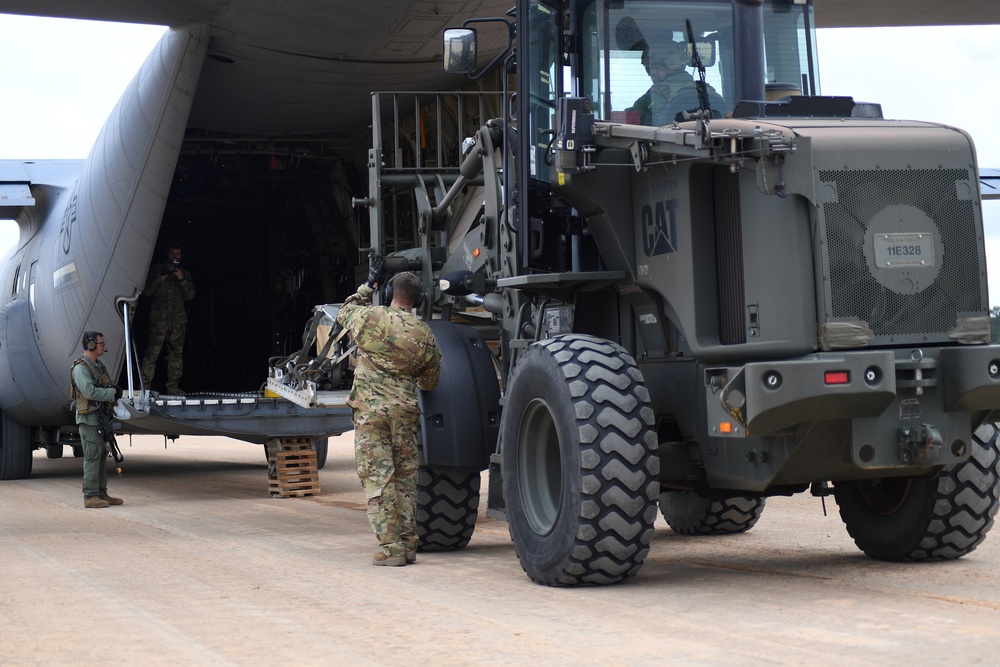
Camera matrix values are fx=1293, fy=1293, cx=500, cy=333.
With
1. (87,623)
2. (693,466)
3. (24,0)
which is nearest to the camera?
(87,623)

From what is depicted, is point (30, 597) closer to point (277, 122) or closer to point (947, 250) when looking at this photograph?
point (947, 250)

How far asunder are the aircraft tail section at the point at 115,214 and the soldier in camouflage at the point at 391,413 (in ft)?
15.0

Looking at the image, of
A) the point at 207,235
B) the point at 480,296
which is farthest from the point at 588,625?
the point at 207,235

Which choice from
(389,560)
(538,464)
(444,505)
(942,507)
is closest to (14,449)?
(444,505)

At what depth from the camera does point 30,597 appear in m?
6.48

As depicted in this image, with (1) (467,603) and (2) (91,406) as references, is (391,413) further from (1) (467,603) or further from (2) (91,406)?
(2) (91,406)

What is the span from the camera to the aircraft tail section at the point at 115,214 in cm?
1120

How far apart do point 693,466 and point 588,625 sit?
1.50 meters

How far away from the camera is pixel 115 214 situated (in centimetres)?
1194

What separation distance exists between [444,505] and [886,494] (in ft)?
8.63

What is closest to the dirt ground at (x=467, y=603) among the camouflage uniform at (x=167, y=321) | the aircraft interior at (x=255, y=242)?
the camouflage uniform at (x=167, y=321)

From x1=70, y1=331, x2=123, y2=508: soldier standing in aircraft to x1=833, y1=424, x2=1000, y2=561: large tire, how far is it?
754 centimetres

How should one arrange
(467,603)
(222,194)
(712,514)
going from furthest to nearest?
(222,194) → (712,514) → (467,603)

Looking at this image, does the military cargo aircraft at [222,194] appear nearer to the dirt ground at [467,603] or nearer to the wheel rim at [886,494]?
the dirt ground at [467,603]
